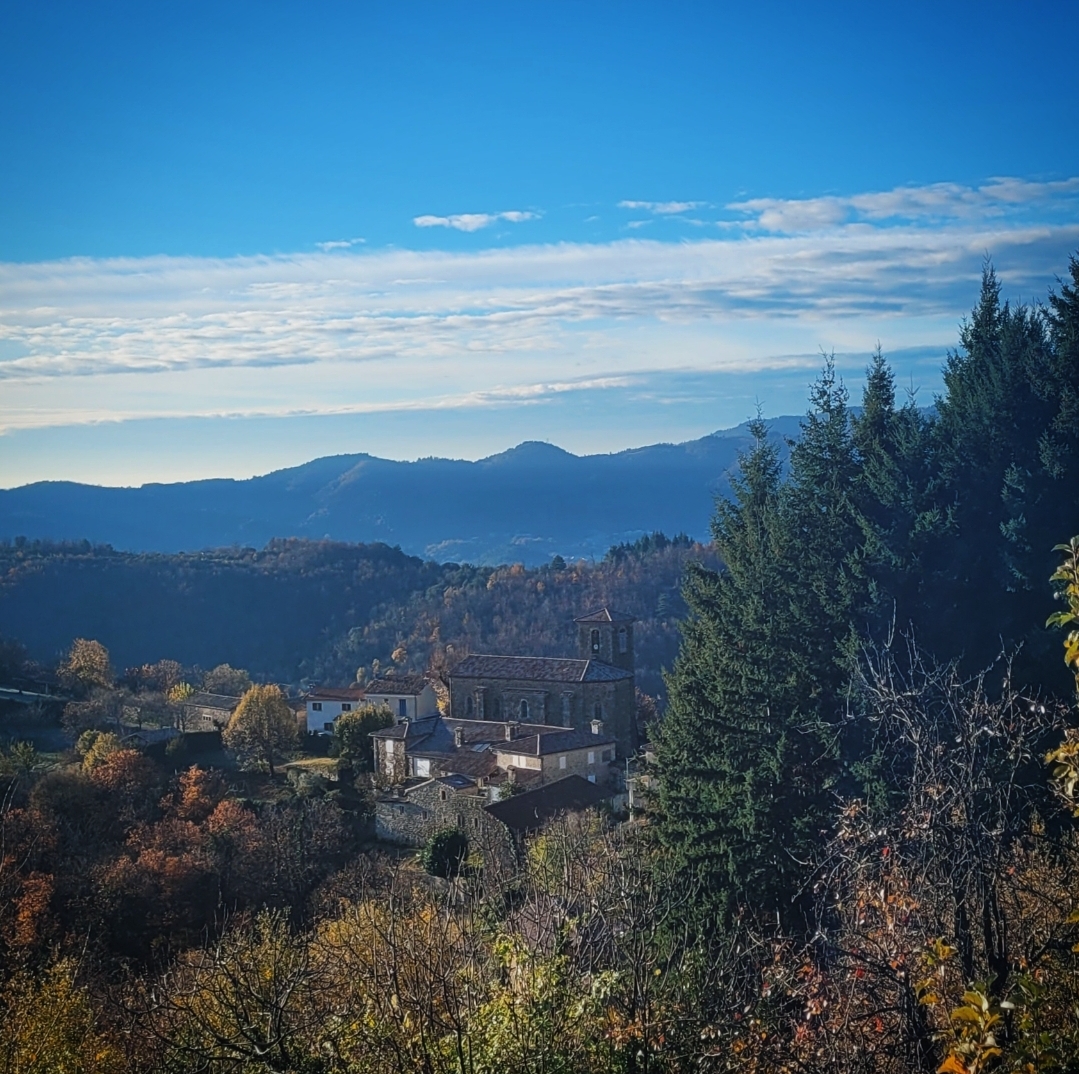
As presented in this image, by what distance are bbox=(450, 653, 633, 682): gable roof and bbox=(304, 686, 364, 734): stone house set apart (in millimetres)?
4945

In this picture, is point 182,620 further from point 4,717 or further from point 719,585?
point 719,585

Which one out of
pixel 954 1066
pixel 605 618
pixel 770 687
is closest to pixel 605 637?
pixel 605 618

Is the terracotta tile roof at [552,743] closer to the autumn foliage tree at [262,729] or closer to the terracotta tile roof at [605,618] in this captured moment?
the terracotta tile roof at [605,618]

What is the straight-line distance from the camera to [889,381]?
21109mm

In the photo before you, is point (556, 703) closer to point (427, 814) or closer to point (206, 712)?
point (427, 814)

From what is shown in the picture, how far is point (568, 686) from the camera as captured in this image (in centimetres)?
3566

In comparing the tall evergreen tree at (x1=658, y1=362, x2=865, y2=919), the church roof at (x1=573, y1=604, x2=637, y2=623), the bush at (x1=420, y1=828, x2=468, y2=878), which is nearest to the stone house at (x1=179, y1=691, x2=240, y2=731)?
the church roof at (x1=573, y1=604, x2=637, y2=623)

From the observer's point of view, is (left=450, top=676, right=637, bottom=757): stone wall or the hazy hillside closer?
(left=450, top=676, right=637, bottom=757): stone wall

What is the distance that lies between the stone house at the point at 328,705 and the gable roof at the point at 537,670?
16.2 feet

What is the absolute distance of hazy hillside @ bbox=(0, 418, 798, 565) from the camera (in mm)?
157250

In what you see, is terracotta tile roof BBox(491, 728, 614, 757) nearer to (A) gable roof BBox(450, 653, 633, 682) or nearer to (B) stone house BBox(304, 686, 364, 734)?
(A) gable roof BBox(450, 653, 633, 682)

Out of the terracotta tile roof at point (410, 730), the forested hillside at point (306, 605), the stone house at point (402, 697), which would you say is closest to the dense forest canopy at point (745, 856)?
the terracotta tile roof at point (410, 730)

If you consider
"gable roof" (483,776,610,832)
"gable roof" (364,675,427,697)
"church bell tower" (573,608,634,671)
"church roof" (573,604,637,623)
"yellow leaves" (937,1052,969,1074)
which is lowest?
"gable roof" (483,776,610,832)

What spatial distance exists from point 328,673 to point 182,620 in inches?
500
